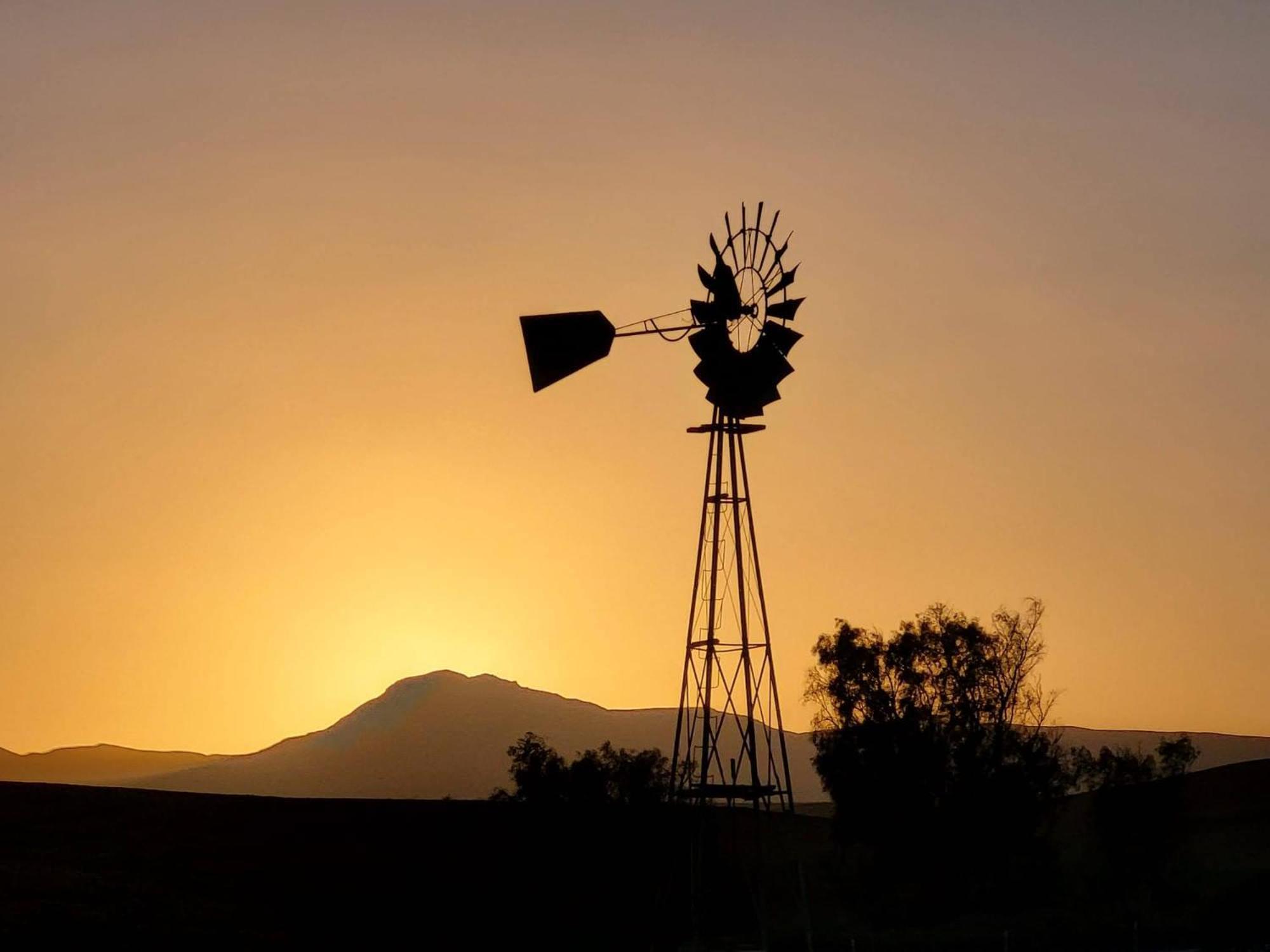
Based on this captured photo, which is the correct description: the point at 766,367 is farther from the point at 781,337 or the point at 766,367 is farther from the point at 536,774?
the point at 536,774

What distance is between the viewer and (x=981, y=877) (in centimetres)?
6481

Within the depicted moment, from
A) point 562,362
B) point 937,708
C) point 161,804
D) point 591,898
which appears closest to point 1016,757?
point 937,708

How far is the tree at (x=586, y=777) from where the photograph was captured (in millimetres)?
64625

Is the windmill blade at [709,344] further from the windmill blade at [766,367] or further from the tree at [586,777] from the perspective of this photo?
the tree at [586,777]

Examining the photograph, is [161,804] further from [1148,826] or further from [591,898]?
[1148,826]

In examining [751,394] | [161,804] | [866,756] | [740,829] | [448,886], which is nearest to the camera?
[751,394]

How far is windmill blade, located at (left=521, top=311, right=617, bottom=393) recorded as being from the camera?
3572 cm

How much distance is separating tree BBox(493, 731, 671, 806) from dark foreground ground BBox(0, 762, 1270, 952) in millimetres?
4380

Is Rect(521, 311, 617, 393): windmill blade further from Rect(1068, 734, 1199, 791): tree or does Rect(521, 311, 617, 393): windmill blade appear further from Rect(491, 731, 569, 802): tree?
Rect(1068, 734, 1199, 791): tree

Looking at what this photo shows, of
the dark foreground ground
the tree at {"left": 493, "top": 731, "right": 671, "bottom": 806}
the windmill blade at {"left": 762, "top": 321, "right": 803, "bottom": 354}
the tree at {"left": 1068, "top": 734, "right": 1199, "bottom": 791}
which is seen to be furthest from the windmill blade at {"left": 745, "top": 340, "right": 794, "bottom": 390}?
the tree at {"left": 1068, "top": 734, "right": 1199, "bottom": 791}

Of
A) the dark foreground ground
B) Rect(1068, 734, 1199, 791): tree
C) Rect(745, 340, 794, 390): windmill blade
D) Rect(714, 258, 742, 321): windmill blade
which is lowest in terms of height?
the dark foreground ground

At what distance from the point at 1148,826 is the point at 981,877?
6.11 metres

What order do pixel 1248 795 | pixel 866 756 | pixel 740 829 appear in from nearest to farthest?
pixel 866 756, pixel 740 829, pixel 1248 795

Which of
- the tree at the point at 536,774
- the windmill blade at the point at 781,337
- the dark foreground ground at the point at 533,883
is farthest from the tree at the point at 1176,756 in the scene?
the windmill blade at the point at 781,337
